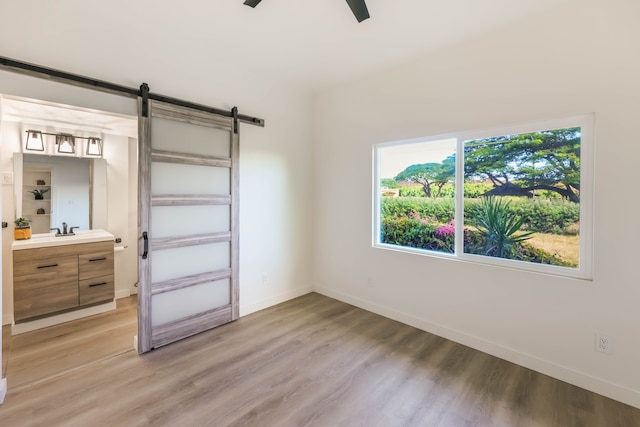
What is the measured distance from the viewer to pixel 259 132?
348cm

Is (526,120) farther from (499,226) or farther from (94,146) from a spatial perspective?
(94,146)

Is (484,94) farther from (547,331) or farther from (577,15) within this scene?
(547,331)

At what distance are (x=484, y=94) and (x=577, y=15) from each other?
2.43 feet

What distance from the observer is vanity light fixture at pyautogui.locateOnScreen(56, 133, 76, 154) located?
3490 millimetres

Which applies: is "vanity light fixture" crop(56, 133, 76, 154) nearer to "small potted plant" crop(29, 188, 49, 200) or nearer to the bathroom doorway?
the bathroom doorway

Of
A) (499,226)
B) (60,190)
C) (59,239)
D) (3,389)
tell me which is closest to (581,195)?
(499,226)

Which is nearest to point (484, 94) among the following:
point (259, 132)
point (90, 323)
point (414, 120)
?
point (414, 120)

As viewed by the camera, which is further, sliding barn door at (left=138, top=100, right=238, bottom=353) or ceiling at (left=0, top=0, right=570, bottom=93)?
sliding barn door at (left=138, top=100, right=238, bottom=353)

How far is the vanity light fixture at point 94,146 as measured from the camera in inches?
146

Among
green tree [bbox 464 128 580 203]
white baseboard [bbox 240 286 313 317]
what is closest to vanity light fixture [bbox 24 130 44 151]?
white baseboard [bbox 240 286 313 317]

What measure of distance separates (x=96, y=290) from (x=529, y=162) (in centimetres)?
479

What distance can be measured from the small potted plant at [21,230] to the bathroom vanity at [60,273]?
0.24ft

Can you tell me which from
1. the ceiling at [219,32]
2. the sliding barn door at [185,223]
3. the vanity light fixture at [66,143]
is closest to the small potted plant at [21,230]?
the vanity light fixture at [66,143]

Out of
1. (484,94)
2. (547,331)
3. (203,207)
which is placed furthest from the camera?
(203,207)
